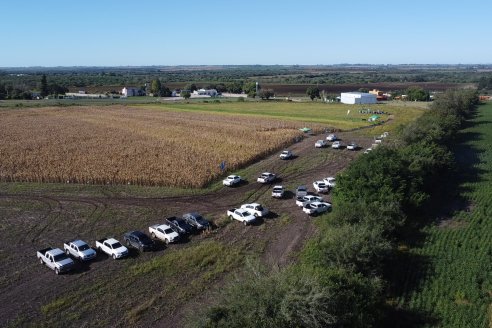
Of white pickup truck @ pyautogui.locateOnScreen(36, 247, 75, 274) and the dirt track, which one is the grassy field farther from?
white pickup truck @ pyautogui.locateOnScreen(36, 247, 75, 274)

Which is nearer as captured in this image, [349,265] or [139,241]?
[349,265]

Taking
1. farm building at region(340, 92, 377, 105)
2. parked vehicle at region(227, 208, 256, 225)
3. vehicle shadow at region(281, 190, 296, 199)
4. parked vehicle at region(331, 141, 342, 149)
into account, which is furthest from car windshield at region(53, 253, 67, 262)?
farm building at region(340, 92, 377, 105)

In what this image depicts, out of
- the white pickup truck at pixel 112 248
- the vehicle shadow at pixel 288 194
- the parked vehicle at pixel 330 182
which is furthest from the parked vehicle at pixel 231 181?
the white pickup truck at pixel 112 248

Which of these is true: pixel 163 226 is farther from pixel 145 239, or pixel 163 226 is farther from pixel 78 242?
pixel 78 242

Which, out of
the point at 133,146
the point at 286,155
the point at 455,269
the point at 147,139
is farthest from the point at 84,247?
the point at 147,139

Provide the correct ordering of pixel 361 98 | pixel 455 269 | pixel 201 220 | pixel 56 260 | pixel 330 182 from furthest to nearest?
pixel 361 98, pixel 330 182, pixel 201 220, pixel 56 260, pixel 455 269

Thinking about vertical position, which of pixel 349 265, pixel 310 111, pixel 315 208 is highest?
pixel 310 111
